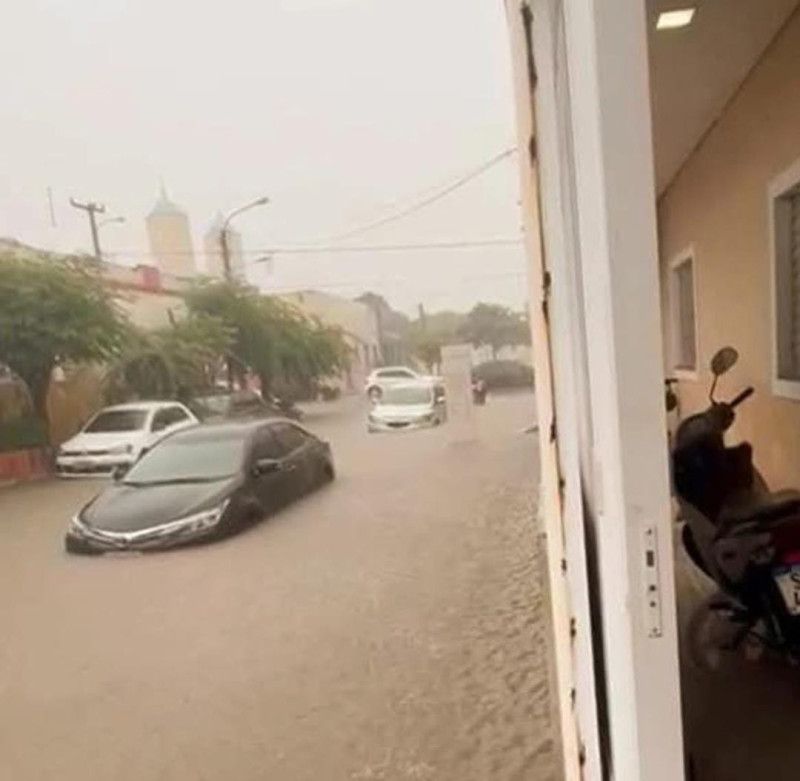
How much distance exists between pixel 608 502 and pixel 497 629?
3.12 feet

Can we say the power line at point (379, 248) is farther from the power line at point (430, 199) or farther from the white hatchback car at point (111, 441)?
the white hatchback car at point (111, 441)

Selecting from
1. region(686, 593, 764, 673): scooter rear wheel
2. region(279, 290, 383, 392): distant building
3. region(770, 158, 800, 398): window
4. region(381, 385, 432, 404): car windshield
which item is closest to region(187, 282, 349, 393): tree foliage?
region(279, 290, 383, 392): distant building

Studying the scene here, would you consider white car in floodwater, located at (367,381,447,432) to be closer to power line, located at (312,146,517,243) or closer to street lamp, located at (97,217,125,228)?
power line, located at (312,146,517,243)

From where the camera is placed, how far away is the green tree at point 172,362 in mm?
1624

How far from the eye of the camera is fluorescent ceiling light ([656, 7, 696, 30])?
2.66 metres

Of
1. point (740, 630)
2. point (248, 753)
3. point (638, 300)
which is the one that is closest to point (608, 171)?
point (638, 300)

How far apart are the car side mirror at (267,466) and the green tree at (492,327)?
1.70 ft

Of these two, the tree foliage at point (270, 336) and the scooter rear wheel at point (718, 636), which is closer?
the tree foliage at point (270, 336)

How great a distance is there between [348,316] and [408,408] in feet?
0.82

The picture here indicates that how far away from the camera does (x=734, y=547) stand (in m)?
2.19

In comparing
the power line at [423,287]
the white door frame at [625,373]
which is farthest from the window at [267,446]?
the white door frame at [625,373]

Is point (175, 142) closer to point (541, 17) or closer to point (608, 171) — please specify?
point (541, 17)

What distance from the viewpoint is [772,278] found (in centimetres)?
333

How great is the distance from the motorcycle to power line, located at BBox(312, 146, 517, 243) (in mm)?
1303
